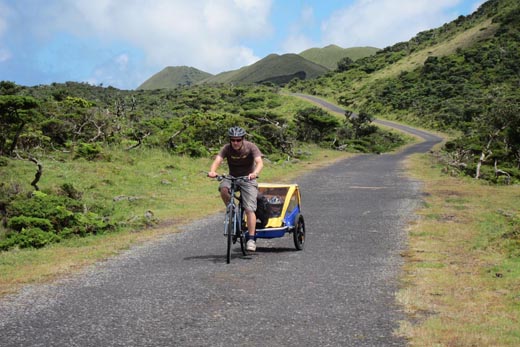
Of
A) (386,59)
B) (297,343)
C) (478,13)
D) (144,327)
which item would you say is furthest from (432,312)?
(478,13)

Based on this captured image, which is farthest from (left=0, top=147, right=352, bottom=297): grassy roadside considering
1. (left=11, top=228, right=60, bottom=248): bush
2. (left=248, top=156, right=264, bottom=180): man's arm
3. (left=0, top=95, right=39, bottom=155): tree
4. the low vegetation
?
(left=248, top=156, right=264, bottom=180): man's arm

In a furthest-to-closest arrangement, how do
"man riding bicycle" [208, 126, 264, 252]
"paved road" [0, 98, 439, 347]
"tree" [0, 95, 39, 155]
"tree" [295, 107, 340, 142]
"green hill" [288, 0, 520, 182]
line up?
"green hill" [288, 0, 520, 182]
"tree" [295, 107, 340, 142]
"tree" [0, 95, 39, 155]
"man riding bicycle" [208, 126, 264, 252]
"paved road" [0, 98, 439, 347]

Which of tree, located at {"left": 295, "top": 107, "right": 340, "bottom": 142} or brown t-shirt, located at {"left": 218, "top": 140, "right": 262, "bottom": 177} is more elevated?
tree, located at {"left": 295, "top": 107, "right": 340, "bottom": 142}

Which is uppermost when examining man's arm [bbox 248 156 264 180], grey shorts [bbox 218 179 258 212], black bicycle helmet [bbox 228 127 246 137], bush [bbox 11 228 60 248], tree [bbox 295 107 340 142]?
tree [bbox 295 107 340 142]

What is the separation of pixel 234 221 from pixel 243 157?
1.01 m

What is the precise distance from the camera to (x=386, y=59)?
351 ft

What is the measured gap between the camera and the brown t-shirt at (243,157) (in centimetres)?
850

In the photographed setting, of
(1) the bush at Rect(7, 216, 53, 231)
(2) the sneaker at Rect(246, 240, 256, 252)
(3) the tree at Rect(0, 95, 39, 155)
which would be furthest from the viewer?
(3) the tree at Rect(0, 95, 39, 155)

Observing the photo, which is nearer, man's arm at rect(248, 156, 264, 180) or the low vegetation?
man's arm at rect(248, 156, 264, 180)

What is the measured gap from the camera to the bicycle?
819 cm

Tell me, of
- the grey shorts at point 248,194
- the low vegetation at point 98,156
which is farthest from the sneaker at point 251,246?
the low vegetation at point 98,156

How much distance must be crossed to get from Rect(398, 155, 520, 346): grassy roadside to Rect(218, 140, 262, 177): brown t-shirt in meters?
2.85

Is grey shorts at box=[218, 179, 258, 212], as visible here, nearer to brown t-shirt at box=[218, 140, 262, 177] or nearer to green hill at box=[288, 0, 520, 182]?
brown t-shirt at box=[218, 140, 262, 177]

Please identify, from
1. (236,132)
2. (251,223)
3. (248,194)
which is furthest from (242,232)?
(236,132)
